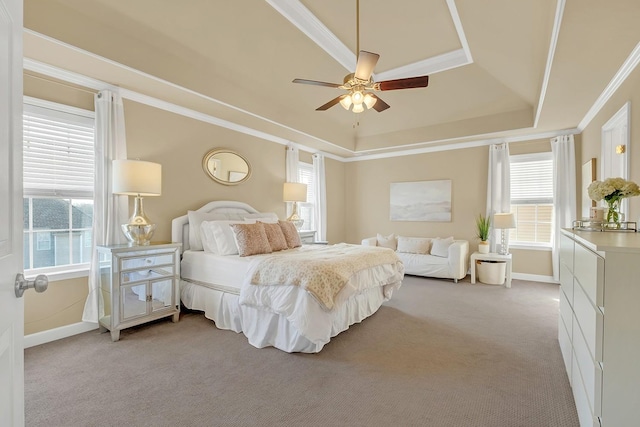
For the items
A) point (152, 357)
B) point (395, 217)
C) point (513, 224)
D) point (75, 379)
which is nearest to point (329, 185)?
point (395, 217)

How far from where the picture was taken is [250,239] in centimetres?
353

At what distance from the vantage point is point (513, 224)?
5.07 meters

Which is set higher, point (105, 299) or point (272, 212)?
point (272, 212)

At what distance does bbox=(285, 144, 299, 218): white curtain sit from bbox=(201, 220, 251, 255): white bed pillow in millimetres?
2025

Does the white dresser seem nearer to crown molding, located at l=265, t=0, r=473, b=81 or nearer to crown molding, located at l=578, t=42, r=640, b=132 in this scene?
crown molding, located at l=578, t=42, r=640, b=132

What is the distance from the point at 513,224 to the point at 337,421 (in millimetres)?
4619

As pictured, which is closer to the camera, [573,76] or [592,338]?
[592,338]

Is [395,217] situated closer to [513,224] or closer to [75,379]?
[513,224]

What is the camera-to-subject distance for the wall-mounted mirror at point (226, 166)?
4395 mm

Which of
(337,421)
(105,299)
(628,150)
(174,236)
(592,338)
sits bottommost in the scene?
(337,421)

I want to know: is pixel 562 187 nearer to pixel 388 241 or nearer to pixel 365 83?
pixel 388 241

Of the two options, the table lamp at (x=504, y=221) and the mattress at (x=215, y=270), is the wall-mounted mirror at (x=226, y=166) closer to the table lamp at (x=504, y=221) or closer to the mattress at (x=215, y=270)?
the mattress at (x=215, y=270)

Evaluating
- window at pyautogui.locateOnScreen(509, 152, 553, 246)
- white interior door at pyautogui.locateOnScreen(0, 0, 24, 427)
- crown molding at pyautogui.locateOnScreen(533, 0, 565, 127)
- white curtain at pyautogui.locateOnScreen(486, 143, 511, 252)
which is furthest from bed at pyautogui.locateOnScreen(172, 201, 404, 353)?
window at pyautogui.locateOnScreen(509, 152, 553, 246)

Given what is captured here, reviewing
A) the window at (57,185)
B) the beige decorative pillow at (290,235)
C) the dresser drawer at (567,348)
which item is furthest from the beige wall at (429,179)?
the window at (57,185)
